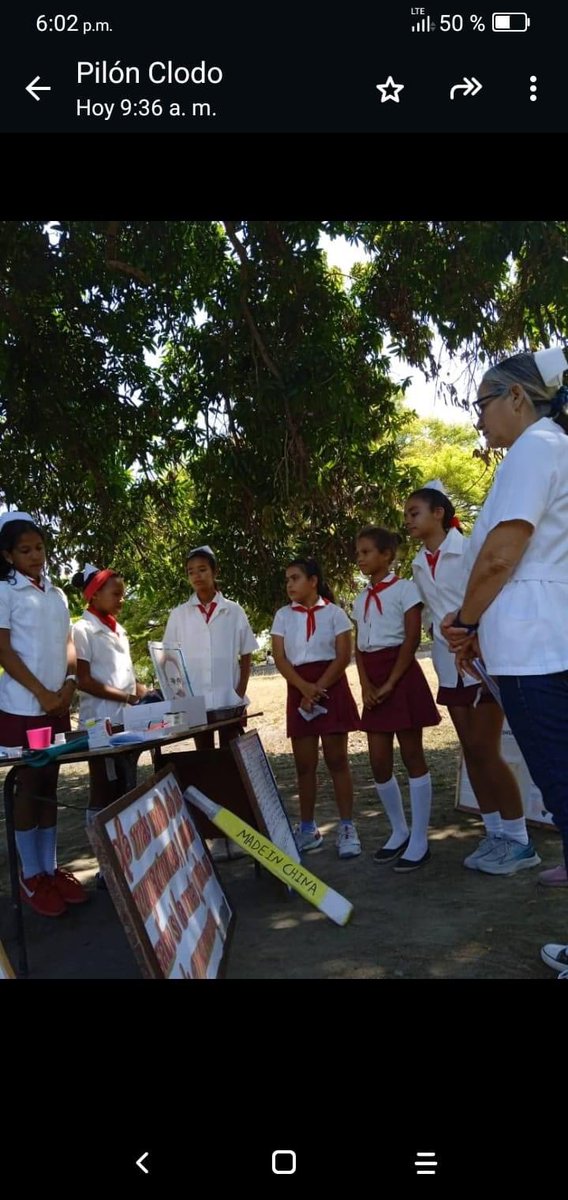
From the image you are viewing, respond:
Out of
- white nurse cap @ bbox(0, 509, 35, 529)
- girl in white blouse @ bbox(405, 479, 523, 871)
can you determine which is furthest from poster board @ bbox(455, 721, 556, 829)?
white nurse cap @ bbox(0, 509, 35, 529)

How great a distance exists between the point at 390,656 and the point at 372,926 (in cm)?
164

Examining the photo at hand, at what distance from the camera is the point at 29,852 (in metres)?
4.55

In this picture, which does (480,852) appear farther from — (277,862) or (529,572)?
(529,572)

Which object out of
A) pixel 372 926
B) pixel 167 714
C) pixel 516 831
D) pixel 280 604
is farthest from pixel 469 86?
pixel 280 604

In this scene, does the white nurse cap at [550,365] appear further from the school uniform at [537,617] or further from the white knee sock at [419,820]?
the white knee sock at [419,820]

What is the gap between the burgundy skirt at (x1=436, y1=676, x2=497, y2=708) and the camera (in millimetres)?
4656

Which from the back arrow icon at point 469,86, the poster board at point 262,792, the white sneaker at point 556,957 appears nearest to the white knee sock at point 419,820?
the poster board at point 262,792

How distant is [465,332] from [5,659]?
3.84m

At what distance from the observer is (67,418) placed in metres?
6.85

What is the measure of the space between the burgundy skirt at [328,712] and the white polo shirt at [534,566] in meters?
2.24

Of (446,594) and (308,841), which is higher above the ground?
(446,594)

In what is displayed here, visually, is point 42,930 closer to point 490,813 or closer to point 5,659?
point 5,659

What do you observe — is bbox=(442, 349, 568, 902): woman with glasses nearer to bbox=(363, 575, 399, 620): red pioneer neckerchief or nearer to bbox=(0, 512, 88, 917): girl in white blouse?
bbox=(363, 575, 399, 620): red pioneer neckerchief
